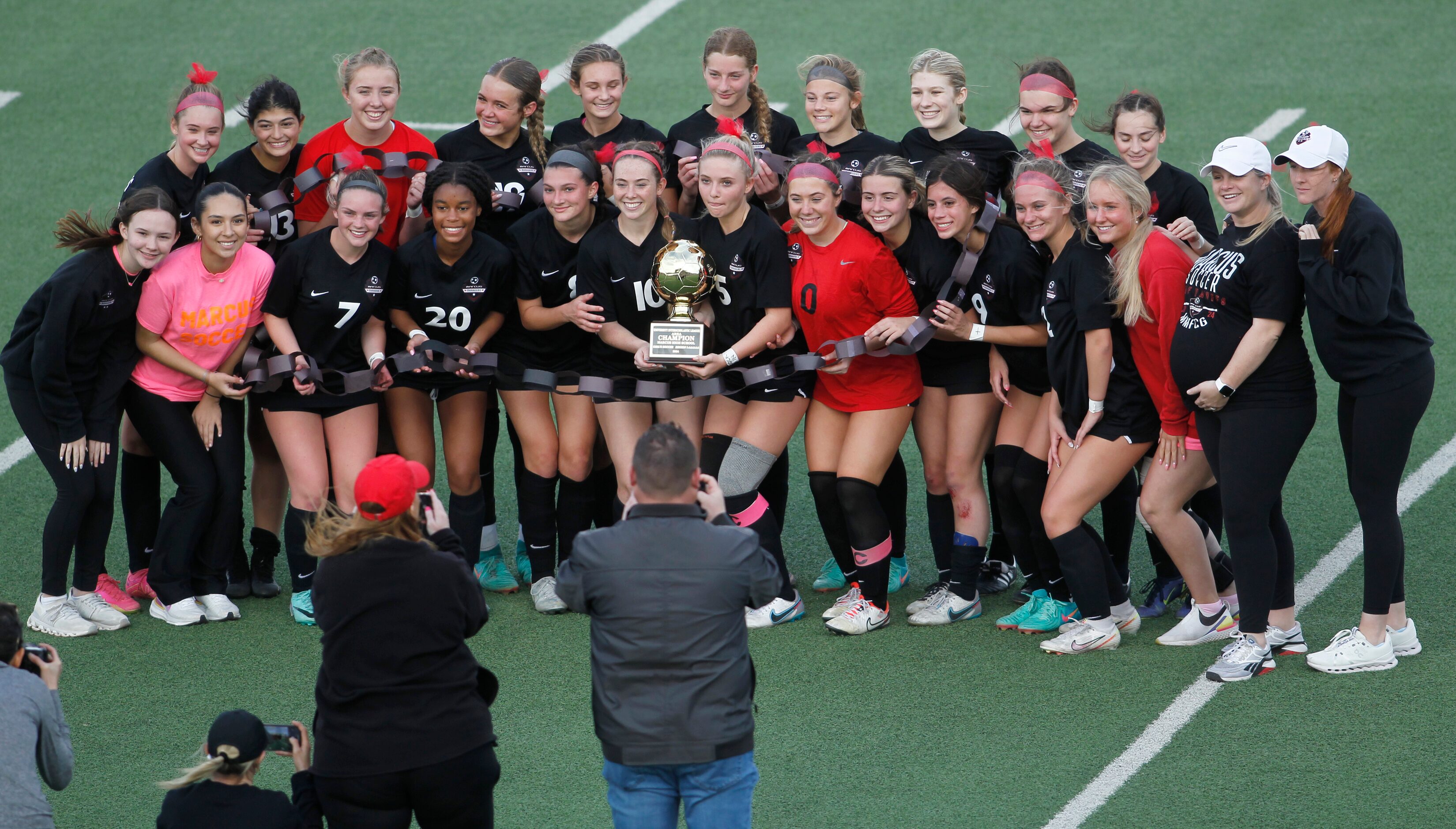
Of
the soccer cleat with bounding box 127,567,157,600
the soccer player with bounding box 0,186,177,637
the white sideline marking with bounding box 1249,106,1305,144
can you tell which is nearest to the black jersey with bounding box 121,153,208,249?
the soccer player with bounding box 0,186,177,637

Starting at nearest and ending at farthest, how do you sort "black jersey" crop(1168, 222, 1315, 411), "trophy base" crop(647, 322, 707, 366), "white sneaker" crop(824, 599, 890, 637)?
"black jersey" crop(1168, 222, 1315, 411), "trophy base" crop(647, 322, 707, 366), "white sneaker" crop(824, 599, 890, 637)

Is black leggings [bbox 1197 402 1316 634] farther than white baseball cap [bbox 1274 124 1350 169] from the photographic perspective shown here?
Yes

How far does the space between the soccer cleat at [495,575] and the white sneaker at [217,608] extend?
1.11m

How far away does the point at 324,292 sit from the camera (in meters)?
6.77

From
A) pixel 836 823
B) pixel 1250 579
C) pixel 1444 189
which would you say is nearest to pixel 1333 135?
pixel 1250 579

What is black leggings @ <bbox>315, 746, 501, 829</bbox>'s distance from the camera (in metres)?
4.11

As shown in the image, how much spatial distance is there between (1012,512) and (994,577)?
0.58 metres

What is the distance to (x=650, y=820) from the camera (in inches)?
163

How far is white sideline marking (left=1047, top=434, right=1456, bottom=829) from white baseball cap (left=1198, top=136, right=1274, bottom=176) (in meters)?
1.67

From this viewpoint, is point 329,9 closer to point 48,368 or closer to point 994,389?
point 48,368

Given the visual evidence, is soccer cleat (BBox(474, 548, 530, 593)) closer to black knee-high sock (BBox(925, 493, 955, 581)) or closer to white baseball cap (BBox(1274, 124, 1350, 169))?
black knee-high sock (BBox(925, 493, 955, 581))

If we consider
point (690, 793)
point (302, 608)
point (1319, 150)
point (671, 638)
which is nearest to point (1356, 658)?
point (1319, 150)

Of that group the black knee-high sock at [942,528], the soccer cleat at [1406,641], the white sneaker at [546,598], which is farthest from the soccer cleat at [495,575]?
the soccer cleat at [1406,641]

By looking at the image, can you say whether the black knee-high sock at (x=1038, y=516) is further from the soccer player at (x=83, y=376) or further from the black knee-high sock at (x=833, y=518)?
the soccer player at (x=83, y=376)
